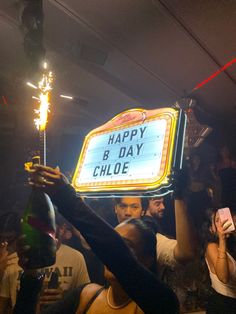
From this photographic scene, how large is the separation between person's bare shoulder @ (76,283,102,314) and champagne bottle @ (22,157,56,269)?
2.93 feet

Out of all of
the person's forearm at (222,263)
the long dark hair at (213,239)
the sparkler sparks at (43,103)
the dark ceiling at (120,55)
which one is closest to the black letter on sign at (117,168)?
the sparkler sparks at (43,103)

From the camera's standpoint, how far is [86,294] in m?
2.54

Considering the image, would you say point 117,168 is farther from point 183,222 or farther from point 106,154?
point 183,222

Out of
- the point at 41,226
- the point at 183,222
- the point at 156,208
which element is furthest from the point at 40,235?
the point at 156,208

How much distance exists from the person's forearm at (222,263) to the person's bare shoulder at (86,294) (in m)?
2.08

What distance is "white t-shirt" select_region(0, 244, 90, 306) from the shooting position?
362cm

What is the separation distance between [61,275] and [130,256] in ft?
7.42

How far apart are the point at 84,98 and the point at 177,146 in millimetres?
3635

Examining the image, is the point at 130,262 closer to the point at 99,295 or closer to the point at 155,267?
the point at 155,267

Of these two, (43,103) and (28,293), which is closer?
(28,293)

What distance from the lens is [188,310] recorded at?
3.88 m

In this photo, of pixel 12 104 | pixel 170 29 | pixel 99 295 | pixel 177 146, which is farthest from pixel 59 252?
pixel 170 29

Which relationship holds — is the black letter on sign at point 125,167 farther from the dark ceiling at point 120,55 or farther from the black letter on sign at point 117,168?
the dark ceiling at point 120,55

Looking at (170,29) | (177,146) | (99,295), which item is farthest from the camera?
(170,29)
